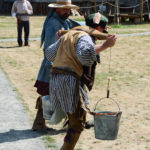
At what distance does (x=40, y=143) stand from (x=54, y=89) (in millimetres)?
1216

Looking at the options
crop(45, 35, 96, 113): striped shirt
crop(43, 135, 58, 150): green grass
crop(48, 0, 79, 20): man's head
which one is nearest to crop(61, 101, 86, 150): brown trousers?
crop(45, 35, 96, 113): striped shirt

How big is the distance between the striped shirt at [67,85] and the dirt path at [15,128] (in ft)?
3.35

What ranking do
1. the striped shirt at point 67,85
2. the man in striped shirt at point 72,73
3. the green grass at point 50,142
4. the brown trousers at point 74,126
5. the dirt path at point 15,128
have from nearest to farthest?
the striped shirt at point 67,85 < the man in striped shirt at point 72,73 < the brown trousers at point 74,126 < the green grass at point 50,142 < the dirt path at point 15,128

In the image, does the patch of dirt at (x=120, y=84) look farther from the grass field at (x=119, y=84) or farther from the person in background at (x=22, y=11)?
the person in background at (x=22, y=11)

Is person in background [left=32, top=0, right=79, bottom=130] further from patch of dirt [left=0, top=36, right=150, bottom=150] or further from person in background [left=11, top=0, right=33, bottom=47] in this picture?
person in background [left=11, top=0, right=33, bottom=47]

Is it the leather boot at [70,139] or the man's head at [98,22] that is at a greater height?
the man's head at [98,22]

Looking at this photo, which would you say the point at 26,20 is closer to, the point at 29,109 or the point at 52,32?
the point at 29,109

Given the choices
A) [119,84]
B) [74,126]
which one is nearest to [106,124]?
[74,126]

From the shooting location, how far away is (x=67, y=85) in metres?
4.29

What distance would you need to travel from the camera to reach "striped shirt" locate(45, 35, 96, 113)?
402 centimetres

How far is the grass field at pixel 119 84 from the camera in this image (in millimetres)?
5590

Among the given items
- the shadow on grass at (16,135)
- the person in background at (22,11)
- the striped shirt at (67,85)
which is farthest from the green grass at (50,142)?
the person in background at (22,11)

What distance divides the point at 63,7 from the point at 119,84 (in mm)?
4004

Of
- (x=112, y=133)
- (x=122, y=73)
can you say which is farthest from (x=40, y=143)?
(x=122, y=73)
